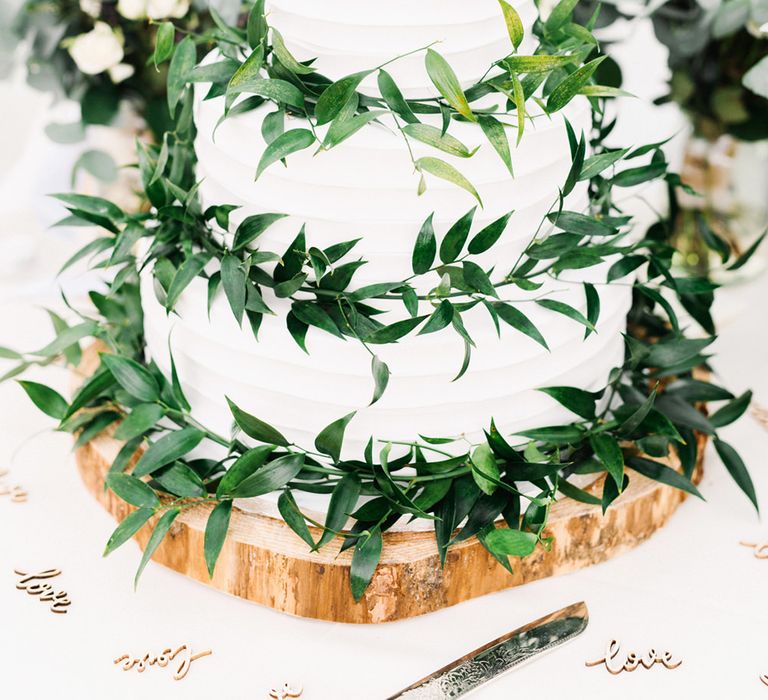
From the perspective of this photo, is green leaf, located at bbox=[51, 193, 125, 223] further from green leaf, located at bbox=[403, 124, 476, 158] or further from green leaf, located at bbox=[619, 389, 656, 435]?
green leaf, located at bbox=[619, 389, 656, 435]

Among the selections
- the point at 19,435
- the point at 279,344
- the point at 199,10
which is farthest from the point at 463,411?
the point at 199,10

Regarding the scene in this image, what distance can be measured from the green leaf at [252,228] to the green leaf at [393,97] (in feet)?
0.41

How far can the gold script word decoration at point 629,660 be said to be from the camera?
2.78ft

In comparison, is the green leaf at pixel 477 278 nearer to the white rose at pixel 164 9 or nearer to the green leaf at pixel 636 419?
the green leaf at pixel 636 419

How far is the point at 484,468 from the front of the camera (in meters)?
0.83

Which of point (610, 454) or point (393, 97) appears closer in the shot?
point (393, 97)

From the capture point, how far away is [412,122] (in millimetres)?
766

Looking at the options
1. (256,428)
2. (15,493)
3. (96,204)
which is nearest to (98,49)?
(96,204)

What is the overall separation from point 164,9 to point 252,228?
0.57 m

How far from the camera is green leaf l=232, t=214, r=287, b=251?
82cm

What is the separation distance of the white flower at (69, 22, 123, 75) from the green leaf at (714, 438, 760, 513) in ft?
2.90

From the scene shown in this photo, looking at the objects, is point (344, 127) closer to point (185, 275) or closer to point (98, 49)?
point (185, 275)

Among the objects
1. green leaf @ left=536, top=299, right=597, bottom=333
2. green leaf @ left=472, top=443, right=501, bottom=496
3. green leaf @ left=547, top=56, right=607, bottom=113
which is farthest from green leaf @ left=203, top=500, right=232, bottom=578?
green leaf @ left=547, top=56, right=607, bottom=113

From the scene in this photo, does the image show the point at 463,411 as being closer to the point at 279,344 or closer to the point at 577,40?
the point at 279,344
